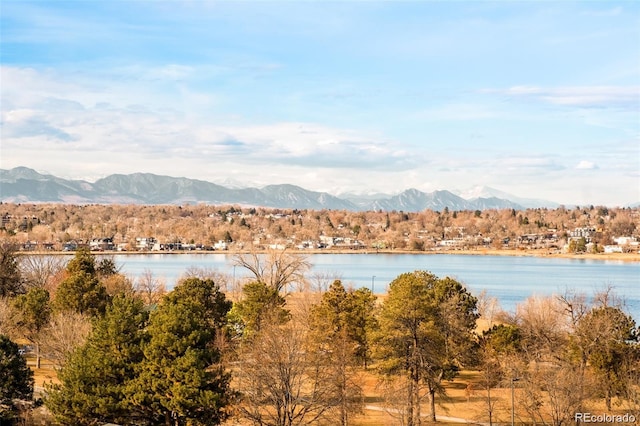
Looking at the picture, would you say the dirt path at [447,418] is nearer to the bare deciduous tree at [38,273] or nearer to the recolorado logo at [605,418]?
the recolorado logo at [605,418]

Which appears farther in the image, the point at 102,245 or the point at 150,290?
the point at 102,245

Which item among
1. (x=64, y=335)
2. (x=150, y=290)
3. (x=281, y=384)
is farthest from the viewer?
(x=150, y=290)

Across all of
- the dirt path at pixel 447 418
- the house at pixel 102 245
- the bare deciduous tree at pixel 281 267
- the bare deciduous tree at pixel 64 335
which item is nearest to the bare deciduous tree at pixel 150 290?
the bare deciduous tree at pixel 281 267

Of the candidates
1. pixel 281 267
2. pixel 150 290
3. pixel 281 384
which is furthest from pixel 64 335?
pixel 150 290

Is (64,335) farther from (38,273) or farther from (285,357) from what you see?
(38,273)

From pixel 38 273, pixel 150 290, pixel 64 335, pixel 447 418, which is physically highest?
pixel 38 273

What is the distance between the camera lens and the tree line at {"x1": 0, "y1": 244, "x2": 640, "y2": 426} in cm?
2353

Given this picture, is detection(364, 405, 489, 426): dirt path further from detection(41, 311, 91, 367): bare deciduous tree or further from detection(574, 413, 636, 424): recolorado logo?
detection(41, 311, 91, 367): bare deciduous tree

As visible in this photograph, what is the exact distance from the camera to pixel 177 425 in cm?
2395

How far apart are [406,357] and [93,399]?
490 inches

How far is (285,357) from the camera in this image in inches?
968

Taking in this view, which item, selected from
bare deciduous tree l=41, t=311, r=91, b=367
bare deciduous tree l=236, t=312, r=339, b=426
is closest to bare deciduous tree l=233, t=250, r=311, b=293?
bare deciduous tree l=41, t=311, r=91, b=367

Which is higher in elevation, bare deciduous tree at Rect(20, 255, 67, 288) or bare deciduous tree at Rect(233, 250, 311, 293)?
bare deciduous tree at Rect(233, 250, 311, 293)

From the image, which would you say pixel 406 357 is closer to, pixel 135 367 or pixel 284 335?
pixel 284 335
